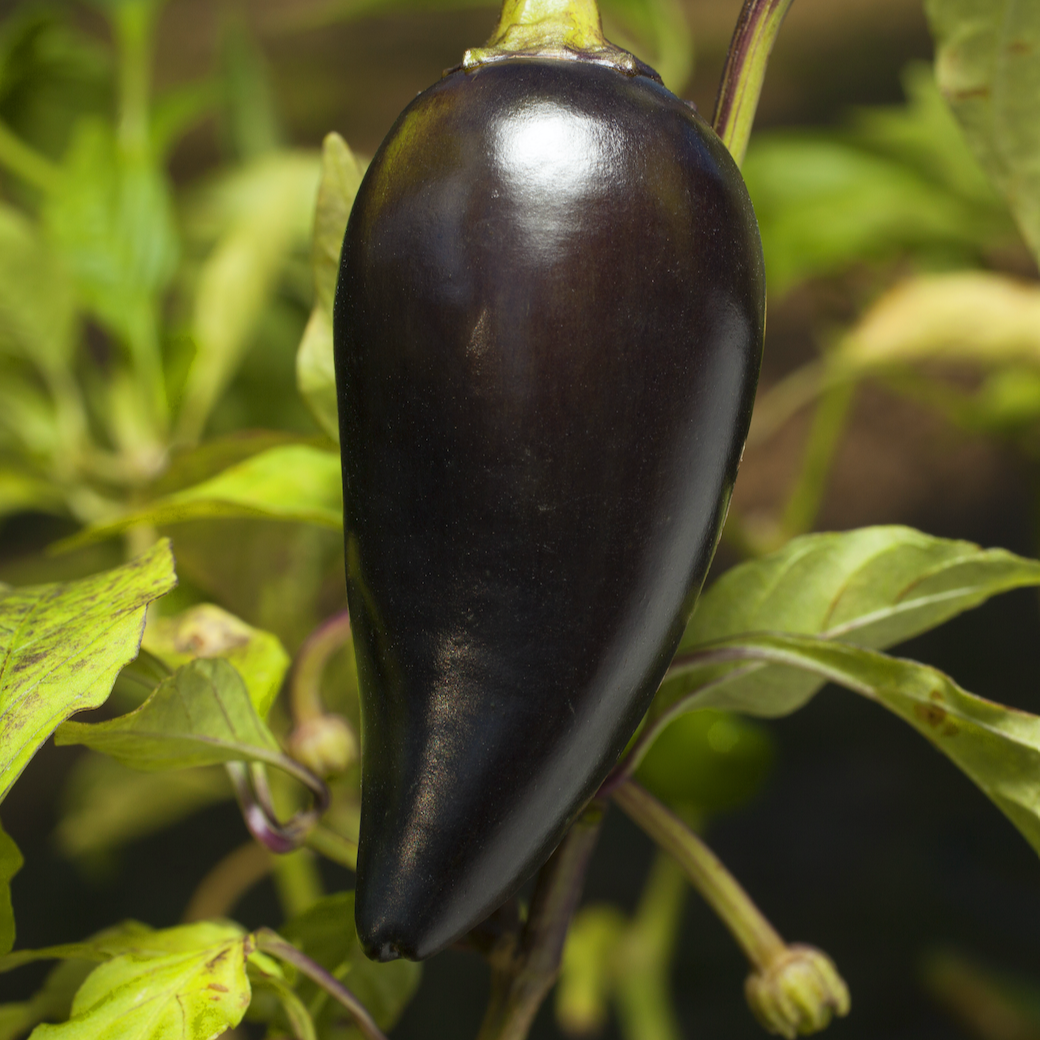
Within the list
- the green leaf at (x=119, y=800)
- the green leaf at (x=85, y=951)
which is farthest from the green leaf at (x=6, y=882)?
the green leaf at (x=119, y=800)

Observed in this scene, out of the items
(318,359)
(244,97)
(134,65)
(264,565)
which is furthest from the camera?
(244,97)

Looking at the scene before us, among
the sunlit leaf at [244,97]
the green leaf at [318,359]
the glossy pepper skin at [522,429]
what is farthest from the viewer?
the sunlit leaf at [244,97]

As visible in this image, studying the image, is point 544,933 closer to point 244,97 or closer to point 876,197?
point 876,197

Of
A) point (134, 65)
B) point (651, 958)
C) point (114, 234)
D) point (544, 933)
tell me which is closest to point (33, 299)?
point (114, 234)

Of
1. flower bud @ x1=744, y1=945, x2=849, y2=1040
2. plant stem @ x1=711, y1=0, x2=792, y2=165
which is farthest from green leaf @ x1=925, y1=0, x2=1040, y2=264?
flower bud @ x1=744, y1=945, x2=849, y2=1040

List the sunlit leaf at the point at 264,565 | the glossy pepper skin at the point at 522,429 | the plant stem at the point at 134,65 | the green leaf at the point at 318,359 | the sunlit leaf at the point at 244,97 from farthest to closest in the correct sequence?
1. the sunlit leaf at the point at 244,97
2. the plant stem at the point at 134,65
3. the sunlit leaf at the point at 264,565
4. the green leaf at the point at 318,359
5. the glossy pepper skin at the point at 522,429

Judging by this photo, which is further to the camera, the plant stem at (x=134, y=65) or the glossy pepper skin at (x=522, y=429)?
the plant stem at (x=134, y=65)

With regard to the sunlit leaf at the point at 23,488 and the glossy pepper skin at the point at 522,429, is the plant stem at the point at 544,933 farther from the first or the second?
the sunlit leaf at the point at 23,488
